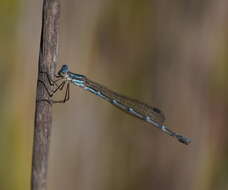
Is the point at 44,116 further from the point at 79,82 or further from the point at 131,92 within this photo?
the point at 131,92

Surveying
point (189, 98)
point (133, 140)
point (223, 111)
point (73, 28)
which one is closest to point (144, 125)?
point (133, 140)

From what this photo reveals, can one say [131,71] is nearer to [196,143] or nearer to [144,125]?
[144,125]

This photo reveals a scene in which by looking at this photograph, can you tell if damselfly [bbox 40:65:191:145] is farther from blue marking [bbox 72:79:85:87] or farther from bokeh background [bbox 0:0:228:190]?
bokeh background [bbox 0:0:228:190]

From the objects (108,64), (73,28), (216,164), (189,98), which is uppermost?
(73,28)

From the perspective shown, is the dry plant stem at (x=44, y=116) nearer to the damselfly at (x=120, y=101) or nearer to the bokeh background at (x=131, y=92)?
the damselfly at (x=120, y=101)

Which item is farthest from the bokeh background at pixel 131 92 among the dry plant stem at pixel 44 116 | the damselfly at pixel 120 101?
the dry plant stem at pixel 44 116
